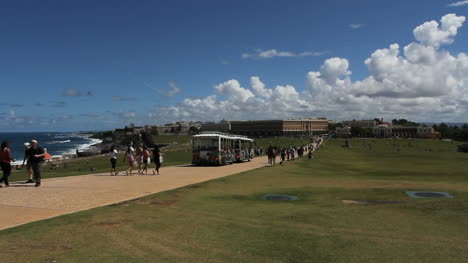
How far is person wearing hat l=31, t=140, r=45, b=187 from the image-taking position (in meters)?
14.0

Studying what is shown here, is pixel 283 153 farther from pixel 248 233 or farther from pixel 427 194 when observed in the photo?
pixel 248 233

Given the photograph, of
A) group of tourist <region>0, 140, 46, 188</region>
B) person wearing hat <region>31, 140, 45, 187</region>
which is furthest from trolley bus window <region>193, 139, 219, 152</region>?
group of tourist <region>0, 140, 46, 188</region>

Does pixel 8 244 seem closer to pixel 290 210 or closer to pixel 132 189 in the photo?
pixel 290 210

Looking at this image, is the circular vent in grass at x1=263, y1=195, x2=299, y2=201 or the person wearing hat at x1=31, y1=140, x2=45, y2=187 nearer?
the circular vent in grass at x1=263, y1=195, x2=299, y2=201

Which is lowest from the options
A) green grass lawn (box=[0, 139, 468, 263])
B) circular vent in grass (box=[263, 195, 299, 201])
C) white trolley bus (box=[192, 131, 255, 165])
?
circular vent in grass (box=[263, 195, 299, 201])

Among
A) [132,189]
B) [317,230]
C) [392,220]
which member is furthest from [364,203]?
[132,189]

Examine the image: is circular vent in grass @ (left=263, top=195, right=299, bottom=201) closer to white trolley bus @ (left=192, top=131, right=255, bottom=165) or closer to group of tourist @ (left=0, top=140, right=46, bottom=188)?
group of tourist @ (left=0, top=140, right=46, bottom=188)

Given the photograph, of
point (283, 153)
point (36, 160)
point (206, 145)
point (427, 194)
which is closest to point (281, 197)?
point (427, 194)

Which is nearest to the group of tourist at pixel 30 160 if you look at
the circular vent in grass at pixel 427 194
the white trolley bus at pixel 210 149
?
the circular vent in grass at pixel 427 194

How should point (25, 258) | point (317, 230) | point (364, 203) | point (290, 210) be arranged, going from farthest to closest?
point (364, 203) < point (290, 210) < point (317, 230) < point (25, 258)

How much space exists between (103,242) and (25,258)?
1242 millimetres

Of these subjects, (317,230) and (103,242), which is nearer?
(103,242)

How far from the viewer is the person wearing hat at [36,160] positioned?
13984 mm

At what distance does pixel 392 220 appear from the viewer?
8.66 m
